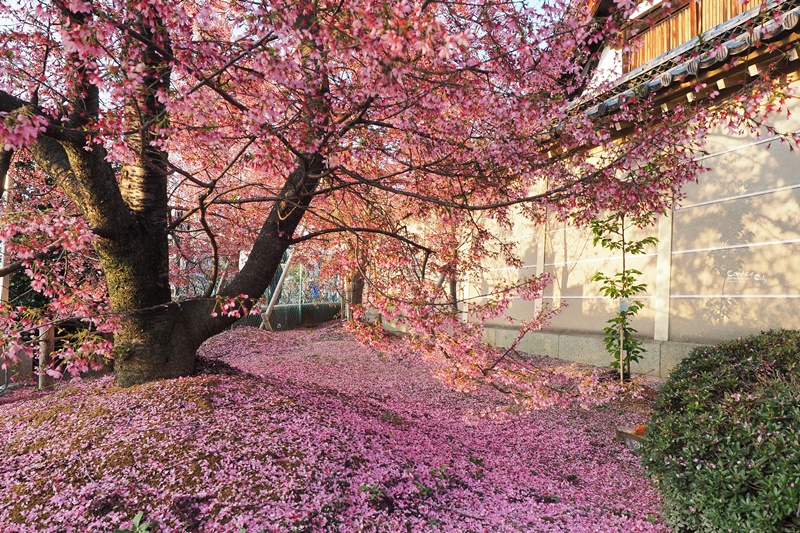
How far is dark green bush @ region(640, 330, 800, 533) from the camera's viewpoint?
2.13 meters

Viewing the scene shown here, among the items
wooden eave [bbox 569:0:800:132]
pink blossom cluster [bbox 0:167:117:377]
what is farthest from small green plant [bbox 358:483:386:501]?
wooden eave [bbox 569:0:800:132]

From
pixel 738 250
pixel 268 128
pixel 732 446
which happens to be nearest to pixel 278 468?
pixel 268 128

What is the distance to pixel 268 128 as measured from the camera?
2857 mm

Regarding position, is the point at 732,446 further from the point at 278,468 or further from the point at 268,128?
the point at 268,128

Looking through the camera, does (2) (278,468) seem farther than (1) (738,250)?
No

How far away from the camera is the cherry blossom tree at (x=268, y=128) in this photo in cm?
248

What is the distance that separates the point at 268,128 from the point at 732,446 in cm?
294

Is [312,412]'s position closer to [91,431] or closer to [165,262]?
[91,431]

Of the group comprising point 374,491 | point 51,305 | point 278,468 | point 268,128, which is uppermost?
point 268,128

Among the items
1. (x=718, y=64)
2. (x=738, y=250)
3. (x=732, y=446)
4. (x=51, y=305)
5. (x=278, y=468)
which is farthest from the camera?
(x=738, y=250)

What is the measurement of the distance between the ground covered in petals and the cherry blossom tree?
705 millimetres

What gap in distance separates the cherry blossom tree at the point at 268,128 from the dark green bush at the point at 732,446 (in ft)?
4.98

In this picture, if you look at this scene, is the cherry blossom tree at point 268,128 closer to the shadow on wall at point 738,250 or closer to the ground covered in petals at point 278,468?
the ground covered in petals at point 278,468

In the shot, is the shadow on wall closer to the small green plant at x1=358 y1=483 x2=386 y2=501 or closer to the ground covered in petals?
the ground covered in petals
